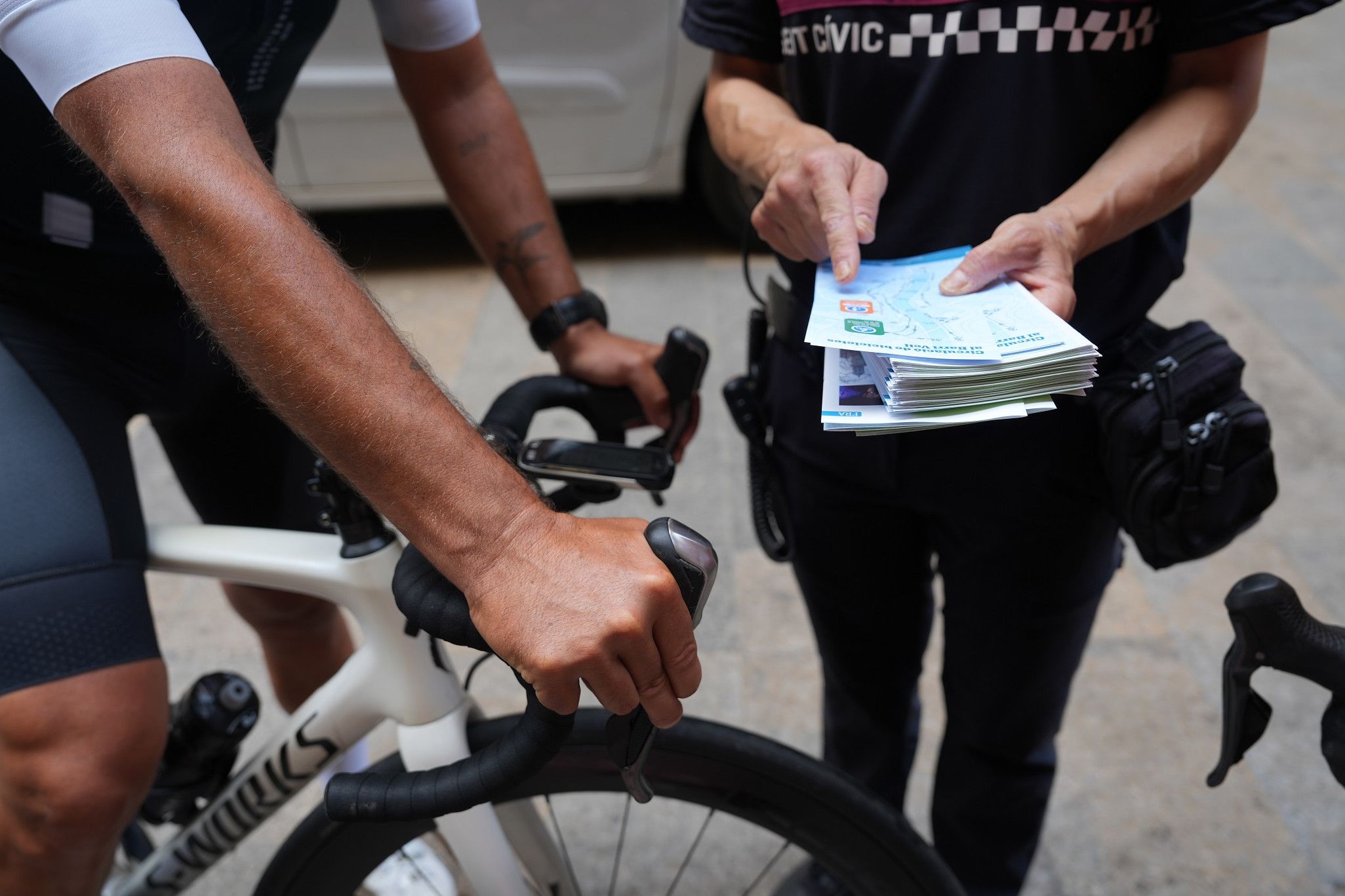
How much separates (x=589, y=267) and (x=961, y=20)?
3.45 meters

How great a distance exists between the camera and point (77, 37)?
2.76 feet

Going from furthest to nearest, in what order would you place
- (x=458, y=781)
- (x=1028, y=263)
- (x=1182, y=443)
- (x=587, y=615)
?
1. (x=1182, y=443)
2. (x=1028, y=263)
3. (x=458, y=781)
4. (x=587, y=615)

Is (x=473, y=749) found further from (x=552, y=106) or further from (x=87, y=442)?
(x=552, y=106)

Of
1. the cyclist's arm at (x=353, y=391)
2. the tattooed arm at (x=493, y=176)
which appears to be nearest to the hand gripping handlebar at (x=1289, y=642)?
the cyclist's arm at (x=353, y=391)

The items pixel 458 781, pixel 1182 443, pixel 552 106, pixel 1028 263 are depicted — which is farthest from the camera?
pixel 552 106

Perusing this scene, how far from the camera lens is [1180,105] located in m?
1.13

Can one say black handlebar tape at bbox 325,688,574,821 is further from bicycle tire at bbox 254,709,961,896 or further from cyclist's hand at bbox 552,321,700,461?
cyclist's hand at bbox 552,321,700,461

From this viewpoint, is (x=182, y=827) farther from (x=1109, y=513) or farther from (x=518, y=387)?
(x=1109, y=513)

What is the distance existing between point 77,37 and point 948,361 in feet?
A: 2.56

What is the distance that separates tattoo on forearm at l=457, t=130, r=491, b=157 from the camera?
143 centimetres

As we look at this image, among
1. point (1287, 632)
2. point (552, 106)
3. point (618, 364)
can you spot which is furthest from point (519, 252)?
point (552, 106)

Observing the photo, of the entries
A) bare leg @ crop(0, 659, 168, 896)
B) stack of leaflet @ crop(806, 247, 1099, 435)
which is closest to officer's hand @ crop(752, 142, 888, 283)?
stack of leaflet @ crop(806, 247, 1099, 435)

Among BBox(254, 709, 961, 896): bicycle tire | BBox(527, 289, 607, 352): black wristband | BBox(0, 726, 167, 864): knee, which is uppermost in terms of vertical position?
BBox(527, 289, 607, 352): black wristband

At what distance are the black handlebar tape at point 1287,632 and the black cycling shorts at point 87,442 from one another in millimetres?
1038
